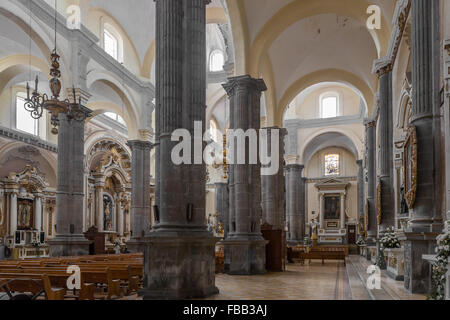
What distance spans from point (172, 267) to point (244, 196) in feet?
20.1

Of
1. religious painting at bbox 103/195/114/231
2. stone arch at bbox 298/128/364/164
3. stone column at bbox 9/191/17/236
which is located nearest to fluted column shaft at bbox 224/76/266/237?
stone column at bbox 9/191/17/236

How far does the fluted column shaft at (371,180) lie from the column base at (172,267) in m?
10.9

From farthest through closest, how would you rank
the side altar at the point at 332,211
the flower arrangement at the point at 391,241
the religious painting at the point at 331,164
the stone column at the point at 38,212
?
the religious painting at the point at 331,164, the side altar at the point at 332,211, the stone column at the point at 38,212, the flower arrangement at the point at 391,241

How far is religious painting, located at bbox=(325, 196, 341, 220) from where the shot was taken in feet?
116

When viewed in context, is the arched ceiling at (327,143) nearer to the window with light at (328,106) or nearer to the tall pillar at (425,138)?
the window with light at (328,106)

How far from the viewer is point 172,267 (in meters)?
7.91

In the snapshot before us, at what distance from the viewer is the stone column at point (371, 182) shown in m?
17.4

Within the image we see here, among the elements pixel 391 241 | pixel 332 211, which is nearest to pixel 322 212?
pixel 332 211

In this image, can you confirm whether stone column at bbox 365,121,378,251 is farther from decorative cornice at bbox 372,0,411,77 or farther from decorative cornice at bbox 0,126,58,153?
decorative cornice at bbox 0,126,58,153

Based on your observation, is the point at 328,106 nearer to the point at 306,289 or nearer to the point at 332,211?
the point at 332,211

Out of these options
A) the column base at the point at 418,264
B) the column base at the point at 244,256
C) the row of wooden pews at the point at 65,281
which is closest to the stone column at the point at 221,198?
the column base at the point at 244,256

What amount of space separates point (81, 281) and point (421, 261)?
6070 millimetres

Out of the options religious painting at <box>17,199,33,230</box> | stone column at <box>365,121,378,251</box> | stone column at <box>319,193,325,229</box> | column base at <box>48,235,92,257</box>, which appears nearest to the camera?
column base at <box>48,235,92,257</box>

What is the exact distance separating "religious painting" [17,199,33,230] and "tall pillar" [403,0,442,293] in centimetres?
1971
